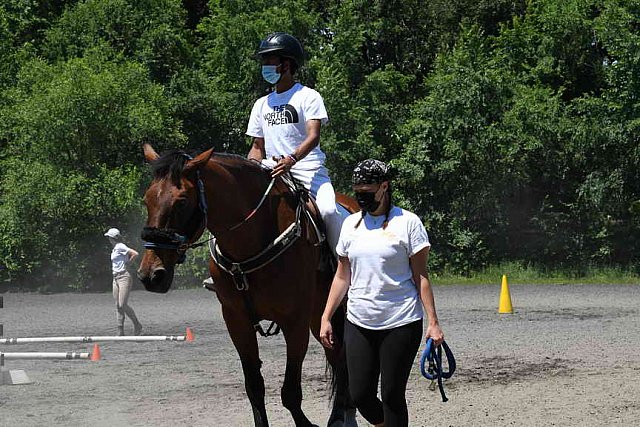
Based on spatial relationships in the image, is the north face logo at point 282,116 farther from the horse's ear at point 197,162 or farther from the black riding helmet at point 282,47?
the horse's ear at point 197,162

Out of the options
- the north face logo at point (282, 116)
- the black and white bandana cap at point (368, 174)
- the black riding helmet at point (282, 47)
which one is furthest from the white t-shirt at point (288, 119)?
the black and white bandana cap at point (368, 174)

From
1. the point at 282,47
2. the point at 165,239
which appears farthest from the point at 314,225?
the point at 165,239

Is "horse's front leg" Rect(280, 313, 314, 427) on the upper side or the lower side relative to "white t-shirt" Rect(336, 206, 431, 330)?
lower

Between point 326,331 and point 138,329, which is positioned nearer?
point 326,331

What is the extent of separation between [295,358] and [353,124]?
21905 mm

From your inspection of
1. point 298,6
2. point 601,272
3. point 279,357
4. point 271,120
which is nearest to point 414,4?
point 298,6

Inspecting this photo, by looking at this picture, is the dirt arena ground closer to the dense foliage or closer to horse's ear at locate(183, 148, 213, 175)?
horse's ear at locate(183, 148, 213, 175)

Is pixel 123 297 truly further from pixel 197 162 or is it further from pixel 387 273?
pixel 387 273

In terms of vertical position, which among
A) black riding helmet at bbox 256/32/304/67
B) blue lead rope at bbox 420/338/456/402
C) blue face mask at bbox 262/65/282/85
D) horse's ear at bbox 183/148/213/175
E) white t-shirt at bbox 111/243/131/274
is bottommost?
white t-shirt at bbox 111/243/131/274

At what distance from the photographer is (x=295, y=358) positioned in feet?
23.4

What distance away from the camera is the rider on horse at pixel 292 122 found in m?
7.57

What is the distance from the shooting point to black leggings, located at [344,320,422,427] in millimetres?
A: 5750

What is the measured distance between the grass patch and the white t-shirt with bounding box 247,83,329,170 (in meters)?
18.7

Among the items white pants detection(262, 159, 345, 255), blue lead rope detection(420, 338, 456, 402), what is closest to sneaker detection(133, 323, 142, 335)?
white pants detection(262, 159, 345, 255)
